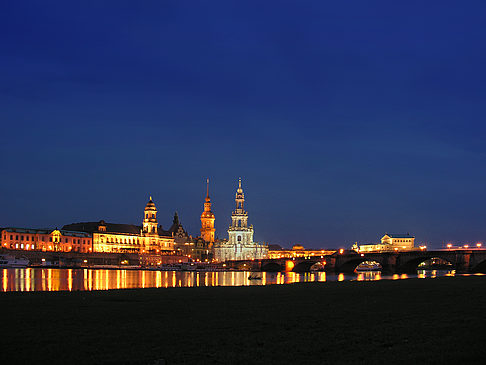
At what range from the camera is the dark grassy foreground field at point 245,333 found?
1389 cm

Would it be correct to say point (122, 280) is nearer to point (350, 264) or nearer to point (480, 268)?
point (480, 268)

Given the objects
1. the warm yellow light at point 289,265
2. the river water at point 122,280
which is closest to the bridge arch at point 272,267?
the warm yellow light at point 289,265

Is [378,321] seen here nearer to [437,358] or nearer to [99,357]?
[437,358]

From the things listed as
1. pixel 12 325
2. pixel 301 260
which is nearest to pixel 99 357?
pixel 12 325

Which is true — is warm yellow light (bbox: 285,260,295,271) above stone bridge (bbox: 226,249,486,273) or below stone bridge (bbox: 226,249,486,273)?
below

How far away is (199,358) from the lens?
13.9 m

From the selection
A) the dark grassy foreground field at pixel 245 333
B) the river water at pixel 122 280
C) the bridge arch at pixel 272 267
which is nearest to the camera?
the dark grassy foreground field at pixel 245 333

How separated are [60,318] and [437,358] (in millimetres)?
13644

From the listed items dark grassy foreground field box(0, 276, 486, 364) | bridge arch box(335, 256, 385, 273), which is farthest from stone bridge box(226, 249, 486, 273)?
dark grassy foreground field box(0, 276, 486, 364)

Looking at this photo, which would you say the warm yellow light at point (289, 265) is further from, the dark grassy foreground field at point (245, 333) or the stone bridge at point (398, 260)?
the dark grassy foreground field at point (245, 333)

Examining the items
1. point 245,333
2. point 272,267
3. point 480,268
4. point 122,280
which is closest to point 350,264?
point 480,268

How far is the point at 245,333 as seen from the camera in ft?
57.1

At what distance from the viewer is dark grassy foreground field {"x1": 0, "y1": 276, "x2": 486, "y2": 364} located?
13.9 meters

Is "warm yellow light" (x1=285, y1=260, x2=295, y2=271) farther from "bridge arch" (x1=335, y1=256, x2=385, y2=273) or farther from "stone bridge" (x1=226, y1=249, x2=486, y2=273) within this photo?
"bridge arch" (x1=335, y1=256, x2=385, y2=273)
